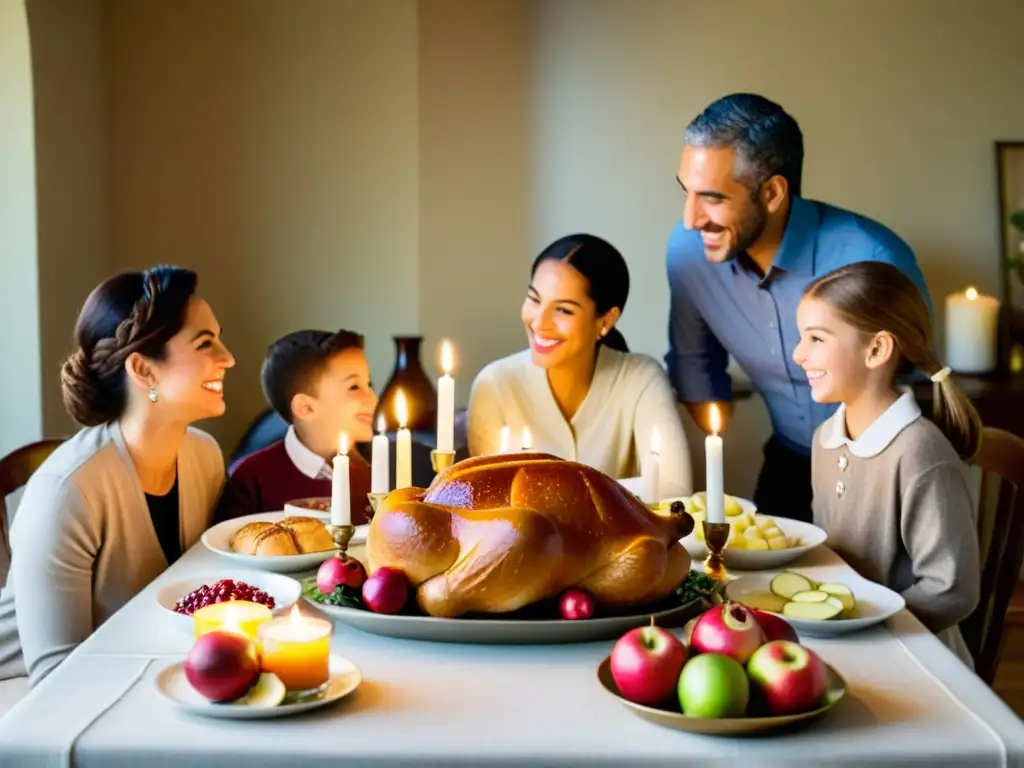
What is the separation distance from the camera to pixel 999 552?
2248 mm

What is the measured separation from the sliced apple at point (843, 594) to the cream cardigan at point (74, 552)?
1.06m

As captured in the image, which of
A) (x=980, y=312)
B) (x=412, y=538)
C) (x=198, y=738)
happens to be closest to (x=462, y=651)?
(x=412, y=538)

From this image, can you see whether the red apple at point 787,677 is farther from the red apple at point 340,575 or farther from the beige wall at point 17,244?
the beige wall at point 17,244

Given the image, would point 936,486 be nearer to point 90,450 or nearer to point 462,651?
point 462,651

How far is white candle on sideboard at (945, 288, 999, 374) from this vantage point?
129 inches

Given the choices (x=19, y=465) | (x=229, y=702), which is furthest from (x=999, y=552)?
(x=19, y=465)

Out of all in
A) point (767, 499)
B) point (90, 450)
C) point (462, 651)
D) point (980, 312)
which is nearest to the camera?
point (462, 651)

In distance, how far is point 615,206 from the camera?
3.64 m

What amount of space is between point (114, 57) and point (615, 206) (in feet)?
5.08

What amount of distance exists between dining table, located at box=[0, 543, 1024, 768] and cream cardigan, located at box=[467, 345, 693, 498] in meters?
1.17

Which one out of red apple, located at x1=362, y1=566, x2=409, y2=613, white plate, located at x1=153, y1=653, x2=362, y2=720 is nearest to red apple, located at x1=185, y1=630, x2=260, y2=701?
white plate, located at x1=153, y1=653, x2=362, y2=720

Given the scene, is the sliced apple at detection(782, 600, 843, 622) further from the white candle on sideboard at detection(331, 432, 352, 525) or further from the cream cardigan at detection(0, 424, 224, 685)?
the cream cardigan at detection(0, 424, 224, 685)

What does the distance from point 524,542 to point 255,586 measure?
0.46 m

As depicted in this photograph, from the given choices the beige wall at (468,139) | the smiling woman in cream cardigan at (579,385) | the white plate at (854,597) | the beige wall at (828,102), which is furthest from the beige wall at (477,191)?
the white plate at (854,597)
